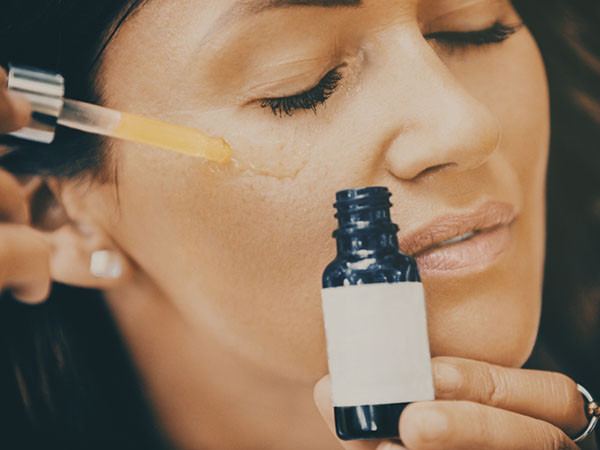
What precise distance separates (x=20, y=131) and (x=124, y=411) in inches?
20.6

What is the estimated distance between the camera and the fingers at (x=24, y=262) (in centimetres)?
71

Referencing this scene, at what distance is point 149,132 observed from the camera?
685 millimetres

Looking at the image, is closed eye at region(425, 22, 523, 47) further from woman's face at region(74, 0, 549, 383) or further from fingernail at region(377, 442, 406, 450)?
fingernail at region(377, 442, 406, 450)

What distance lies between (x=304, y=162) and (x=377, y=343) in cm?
23

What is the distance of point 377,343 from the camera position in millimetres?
556

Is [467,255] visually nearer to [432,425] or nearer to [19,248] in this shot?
[432,425]

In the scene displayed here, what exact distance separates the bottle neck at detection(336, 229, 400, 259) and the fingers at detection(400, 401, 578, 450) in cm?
14

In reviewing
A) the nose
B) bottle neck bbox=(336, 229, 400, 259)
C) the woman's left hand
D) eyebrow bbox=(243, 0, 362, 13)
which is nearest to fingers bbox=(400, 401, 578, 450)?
the woman's left hand

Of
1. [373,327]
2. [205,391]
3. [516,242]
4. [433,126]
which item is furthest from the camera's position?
[205,391]

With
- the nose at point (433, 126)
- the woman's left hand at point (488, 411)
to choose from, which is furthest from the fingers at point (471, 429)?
the nose at point (433, 126)

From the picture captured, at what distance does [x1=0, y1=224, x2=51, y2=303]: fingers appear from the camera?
0.71 meters

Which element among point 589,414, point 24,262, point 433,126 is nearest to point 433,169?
point 433,126

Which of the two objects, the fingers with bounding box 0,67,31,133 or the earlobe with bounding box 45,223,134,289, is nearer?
the fingers with bounding box 0,67,31,133

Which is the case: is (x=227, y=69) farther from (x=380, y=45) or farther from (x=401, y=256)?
(x=401, y=256)
